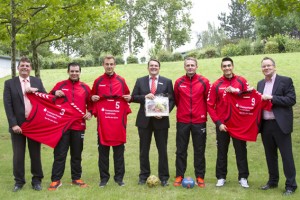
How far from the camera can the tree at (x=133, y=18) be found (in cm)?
5881

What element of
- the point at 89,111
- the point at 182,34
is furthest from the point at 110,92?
the point at 182,34

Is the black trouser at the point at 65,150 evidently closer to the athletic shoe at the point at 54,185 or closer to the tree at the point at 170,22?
the athletic shoe at the point at 54,185

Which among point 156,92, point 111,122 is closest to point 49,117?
point 111,122

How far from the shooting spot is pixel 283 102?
641 centimetres

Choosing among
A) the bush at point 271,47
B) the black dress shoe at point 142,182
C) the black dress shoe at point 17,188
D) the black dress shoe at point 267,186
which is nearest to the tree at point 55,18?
the black dress shoe at point 17,188

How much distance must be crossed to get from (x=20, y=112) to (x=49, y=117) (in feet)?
1.79

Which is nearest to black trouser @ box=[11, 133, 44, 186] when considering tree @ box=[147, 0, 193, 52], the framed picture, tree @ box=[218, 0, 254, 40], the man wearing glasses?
the framed picture

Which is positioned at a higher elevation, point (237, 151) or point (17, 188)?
point (237, 151)

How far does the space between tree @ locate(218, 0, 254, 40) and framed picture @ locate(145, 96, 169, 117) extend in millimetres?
81630

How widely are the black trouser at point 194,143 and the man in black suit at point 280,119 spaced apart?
1.14 m

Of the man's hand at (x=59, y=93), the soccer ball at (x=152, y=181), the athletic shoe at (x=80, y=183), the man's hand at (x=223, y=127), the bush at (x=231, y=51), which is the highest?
the bush at (x=231, y=51)

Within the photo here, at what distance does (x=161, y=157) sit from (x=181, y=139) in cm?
54

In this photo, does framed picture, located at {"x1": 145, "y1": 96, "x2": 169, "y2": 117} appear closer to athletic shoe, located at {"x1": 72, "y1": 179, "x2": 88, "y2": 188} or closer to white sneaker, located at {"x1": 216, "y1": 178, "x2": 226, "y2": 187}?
white sneaker, located at {"x1": 216, "y1": 178, "x2": 226, "y2": 187}

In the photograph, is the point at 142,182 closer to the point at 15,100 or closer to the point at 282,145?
the point at 282,145
